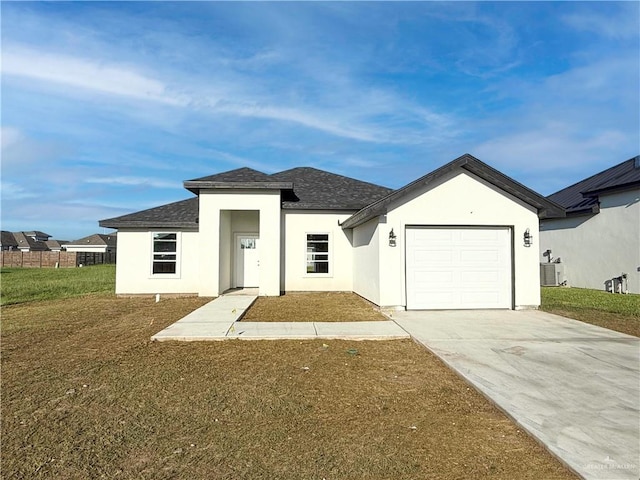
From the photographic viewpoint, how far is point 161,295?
14.6 m

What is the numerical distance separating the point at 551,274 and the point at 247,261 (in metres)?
14.3

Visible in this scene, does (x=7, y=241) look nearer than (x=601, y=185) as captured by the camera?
No

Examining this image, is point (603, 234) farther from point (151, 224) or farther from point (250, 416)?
point (151, 224)

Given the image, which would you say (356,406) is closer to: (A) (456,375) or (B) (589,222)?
(A) (456,375)

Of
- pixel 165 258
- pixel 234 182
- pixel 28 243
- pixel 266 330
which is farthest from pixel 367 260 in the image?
pixel 28 243

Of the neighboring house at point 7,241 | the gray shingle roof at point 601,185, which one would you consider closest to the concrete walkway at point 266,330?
the gray shingle roof at point 601,185

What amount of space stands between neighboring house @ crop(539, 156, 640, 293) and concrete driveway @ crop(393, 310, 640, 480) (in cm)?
812

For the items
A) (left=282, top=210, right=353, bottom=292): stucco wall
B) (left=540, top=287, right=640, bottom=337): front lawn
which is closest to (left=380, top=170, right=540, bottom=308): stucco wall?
(left=540, top=287, right=640, bottom=337): front lawn

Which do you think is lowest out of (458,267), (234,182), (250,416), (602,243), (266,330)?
(250,416)

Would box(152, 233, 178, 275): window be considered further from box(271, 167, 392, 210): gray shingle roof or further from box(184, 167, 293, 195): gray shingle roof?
box(271, 167, 392, 210): gray shingle roof

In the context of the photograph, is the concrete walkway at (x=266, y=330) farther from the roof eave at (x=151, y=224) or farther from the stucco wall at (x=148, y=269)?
the roof eave at (x=151, y=224)

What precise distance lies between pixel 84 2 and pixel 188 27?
8.49 ft

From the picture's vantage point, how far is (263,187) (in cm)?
1377

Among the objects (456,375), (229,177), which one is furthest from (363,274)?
(456,375)
